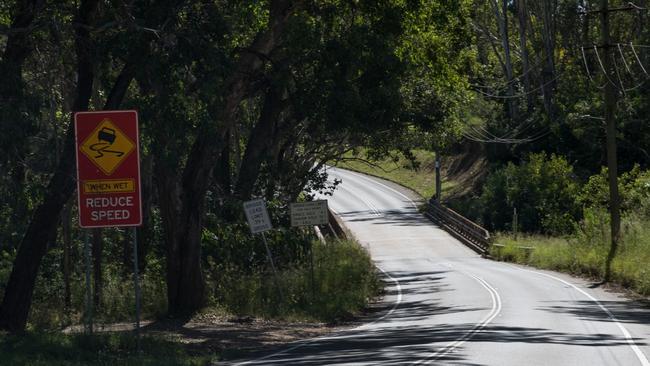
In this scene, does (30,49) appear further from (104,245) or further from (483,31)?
(483,31)

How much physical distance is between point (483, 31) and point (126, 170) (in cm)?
5924

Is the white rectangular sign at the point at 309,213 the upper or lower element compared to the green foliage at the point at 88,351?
upper

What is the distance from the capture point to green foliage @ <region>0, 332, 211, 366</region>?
1514 cm

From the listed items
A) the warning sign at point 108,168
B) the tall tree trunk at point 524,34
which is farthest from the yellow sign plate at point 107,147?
the tall tree trunk at point 524,34

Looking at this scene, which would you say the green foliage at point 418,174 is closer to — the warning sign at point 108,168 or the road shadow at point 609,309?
the road shadow at point 609,309

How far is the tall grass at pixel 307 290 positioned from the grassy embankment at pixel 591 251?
867 centimetres

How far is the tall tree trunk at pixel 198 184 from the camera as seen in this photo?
23328 millimetres

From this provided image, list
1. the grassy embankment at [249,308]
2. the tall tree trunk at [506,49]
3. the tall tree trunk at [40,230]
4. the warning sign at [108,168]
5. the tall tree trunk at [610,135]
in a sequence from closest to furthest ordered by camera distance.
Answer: the warning sign at [108,168], the grassy embankment at [249,308], the tall tree trunk at [40,230], the tall tree trunk at [610,135], the tall tree trunk at [506,49]

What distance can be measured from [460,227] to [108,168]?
168 feet

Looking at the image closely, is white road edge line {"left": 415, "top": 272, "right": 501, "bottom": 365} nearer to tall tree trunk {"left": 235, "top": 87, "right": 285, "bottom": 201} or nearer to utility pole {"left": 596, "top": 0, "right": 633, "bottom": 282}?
utility pole {"left": 596, "top": 0, "right": 633, "bottom": 282}

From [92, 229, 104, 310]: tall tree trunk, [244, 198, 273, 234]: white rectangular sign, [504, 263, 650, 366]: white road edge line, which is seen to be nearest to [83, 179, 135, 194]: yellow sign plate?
[504, 263, 650, 366]: white road edge line

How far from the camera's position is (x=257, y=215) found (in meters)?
26.8

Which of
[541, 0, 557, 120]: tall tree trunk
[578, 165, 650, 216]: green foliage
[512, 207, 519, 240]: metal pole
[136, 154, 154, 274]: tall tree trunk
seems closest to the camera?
[136, 154, 154, 274]: tall tree trunk

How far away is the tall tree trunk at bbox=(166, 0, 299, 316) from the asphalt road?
355 cm
